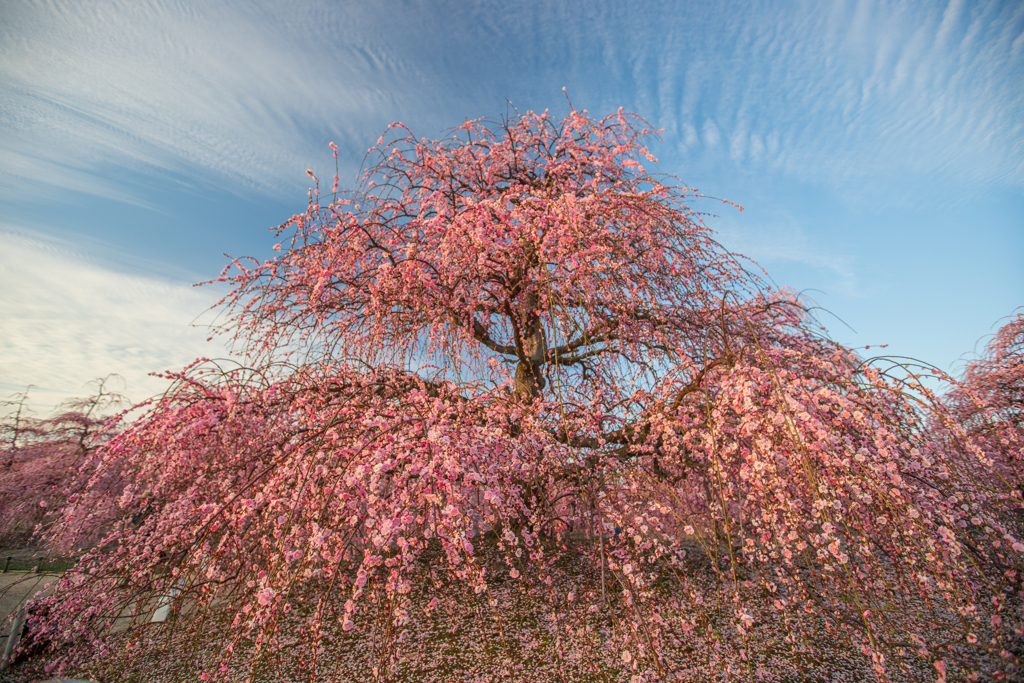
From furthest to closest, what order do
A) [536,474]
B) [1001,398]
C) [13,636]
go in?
[1001,398]
[13,636]
[536,474]

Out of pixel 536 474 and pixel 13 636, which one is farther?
pixel 13 636

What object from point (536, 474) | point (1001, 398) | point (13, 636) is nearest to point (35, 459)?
point (13, 636)

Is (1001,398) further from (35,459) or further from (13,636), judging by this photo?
(35,459)

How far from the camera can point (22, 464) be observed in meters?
9.81

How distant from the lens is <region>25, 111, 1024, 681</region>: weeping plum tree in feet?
9.52

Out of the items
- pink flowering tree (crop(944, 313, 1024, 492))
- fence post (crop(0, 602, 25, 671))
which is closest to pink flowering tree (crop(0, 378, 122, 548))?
fence post (crop(0, 602, 25, 671))

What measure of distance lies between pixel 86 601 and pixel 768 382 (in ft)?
21.2

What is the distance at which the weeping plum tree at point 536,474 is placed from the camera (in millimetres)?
2900

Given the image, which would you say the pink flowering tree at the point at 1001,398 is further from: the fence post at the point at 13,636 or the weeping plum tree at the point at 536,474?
the fence post at the point at 13,636

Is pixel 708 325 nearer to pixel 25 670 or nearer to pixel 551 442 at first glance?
pixel 551 442

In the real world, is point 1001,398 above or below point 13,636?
above

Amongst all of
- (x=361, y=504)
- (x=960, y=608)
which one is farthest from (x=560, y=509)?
(x=960, y=608)

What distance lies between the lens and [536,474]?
3.86 metres

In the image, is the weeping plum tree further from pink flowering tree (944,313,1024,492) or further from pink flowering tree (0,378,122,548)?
pink flowering tree (0,378,122,548)
